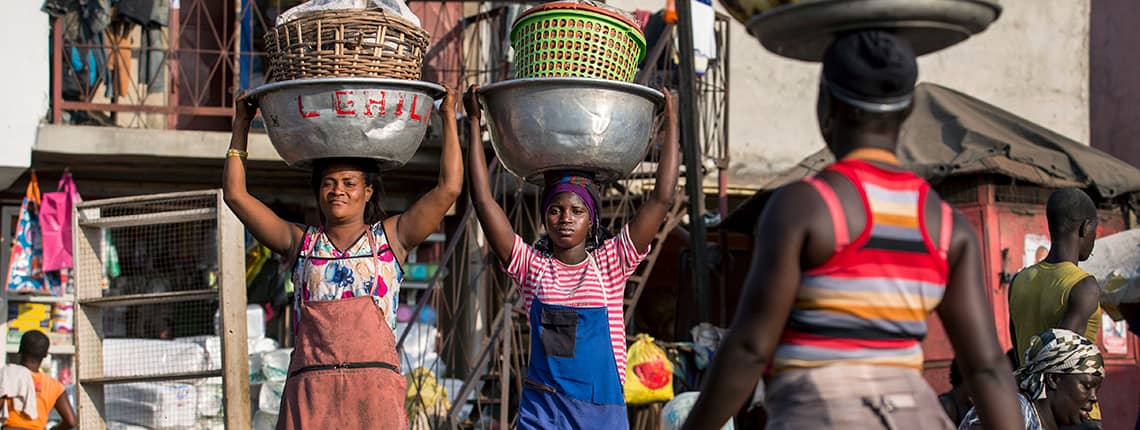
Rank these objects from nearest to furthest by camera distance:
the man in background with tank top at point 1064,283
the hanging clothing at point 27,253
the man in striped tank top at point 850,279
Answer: the man in striped tank top at point 850,279 < the man in background with tank top at point 1064,283 < the hanging clothing at point 27,253

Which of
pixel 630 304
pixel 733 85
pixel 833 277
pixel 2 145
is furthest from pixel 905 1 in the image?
pixel 733 85

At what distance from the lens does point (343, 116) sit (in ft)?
15.9

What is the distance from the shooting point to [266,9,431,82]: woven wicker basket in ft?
16.1

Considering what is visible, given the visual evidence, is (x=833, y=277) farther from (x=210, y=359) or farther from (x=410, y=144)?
(x=210, y=359)

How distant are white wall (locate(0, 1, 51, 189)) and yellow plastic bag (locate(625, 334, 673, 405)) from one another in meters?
5.63

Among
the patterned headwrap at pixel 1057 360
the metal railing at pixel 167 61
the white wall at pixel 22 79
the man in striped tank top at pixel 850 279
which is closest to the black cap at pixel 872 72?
the man in striped tank top at pixel 850 279

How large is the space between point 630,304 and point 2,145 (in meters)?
5.44

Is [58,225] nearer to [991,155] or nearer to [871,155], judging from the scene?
[991,155]

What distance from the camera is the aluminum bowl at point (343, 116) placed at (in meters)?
4.86

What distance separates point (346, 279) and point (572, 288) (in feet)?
2.82

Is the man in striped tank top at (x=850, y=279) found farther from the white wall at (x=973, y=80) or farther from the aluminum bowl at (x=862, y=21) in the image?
the white wall at (x=973, y=80)

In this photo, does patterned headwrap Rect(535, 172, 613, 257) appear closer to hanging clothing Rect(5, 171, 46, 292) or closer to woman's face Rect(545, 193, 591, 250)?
woman's face Rect(545, 193, 591, 250)

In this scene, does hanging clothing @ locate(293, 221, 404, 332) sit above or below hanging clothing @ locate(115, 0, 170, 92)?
below

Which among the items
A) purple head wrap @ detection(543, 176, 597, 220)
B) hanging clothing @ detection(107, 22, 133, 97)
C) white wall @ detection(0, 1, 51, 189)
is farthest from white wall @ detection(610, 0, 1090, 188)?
purple head wrap @ detection(543, 176, 597, 220)
